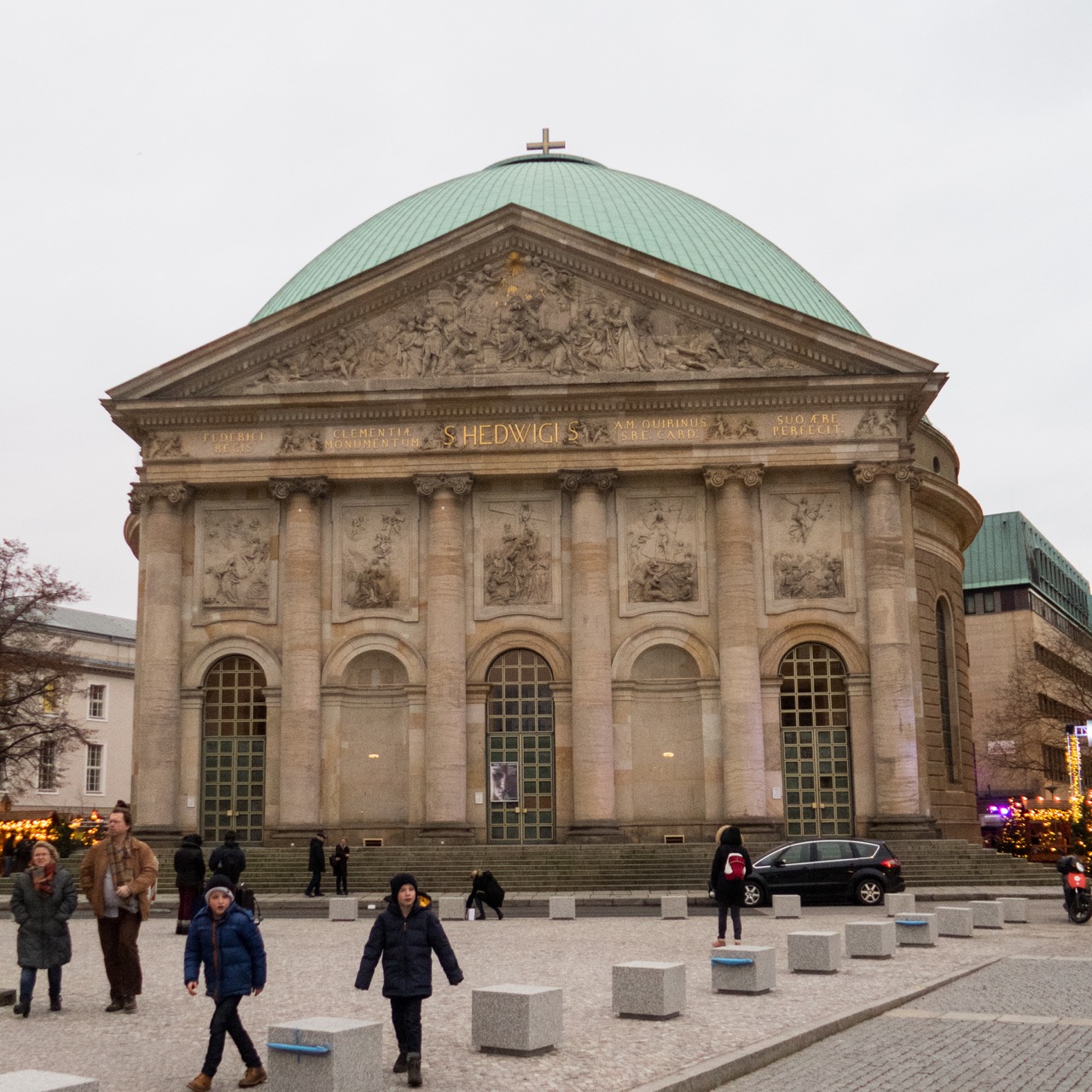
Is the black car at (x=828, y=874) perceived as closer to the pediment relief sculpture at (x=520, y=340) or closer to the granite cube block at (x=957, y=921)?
the granite cube block at (x=957, y=921)

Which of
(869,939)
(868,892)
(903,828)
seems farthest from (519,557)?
(869,939)

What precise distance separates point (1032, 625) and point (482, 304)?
67795 millimetres

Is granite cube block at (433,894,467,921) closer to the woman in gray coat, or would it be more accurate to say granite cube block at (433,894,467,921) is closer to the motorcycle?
the motorcycle

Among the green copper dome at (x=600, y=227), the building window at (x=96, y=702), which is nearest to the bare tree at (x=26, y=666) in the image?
the green copper dome at (x=600, y=227)

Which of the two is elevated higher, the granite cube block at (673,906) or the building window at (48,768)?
the building window at (48,768)

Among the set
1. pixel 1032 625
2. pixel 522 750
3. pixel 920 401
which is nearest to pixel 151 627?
pixel 522 750

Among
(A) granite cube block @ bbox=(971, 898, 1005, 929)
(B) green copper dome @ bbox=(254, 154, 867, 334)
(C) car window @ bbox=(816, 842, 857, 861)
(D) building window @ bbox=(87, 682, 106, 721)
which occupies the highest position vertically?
(B) green copper dome @ bbox=(254, 154, 867, 334)

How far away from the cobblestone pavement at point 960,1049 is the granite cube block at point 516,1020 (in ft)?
6.28

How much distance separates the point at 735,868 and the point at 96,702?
255 ft

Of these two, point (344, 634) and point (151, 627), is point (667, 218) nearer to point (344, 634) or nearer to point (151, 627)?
point (344, 634)

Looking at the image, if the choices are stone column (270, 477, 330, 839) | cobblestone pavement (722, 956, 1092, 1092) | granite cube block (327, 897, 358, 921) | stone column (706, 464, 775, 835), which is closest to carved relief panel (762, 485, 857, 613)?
stone column (706, 464, 775, 835)

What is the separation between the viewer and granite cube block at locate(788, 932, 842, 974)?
63.8 ft

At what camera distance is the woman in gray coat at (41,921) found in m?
16.5

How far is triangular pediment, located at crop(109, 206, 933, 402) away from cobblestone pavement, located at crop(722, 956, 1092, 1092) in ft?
92.7
